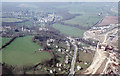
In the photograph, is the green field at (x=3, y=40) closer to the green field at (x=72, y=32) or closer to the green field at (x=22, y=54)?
the green field at (x=22, y=54)

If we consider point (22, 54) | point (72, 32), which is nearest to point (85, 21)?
point (72, 32)

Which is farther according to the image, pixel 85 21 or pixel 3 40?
pixel 85 21

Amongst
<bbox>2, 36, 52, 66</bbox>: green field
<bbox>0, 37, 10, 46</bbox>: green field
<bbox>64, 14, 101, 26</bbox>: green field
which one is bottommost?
<bbox>2, 36, 52, 66</bbox>: green field

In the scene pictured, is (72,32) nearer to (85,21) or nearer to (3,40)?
(85,21)

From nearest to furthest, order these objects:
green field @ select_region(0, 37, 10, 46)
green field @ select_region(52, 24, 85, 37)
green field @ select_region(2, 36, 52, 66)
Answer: green field @ select_region(2, 36, 52, 66) < green field @ select_region(0, 37, 10, 46) < green field @ select_region(52, 24, 85, 37)

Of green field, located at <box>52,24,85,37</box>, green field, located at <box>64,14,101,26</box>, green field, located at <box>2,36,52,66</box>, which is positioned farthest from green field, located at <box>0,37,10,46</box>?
green field, located at <box>64,14,101,26</box>

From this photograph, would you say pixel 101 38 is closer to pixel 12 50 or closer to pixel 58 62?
pixel 58 62

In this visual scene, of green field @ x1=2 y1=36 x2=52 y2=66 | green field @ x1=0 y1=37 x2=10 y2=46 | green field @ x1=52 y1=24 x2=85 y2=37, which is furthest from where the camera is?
green field @ x1=52 y1=24 x2=85 y2=37

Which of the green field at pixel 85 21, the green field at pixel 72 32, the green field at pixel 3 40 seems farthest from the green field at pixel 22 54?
the green field at pixel 85 21

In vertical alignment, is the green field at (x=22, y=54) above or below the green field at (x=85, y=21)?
below

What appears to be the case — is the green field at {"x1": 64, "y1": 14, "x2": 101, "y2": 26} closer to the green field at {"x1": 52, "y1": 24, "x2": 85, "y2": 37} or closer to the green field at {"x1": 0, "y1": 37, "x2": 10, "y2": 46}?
the green field at {"x1": 52, "y1": 24, "x2": 85, "y2": 37}
